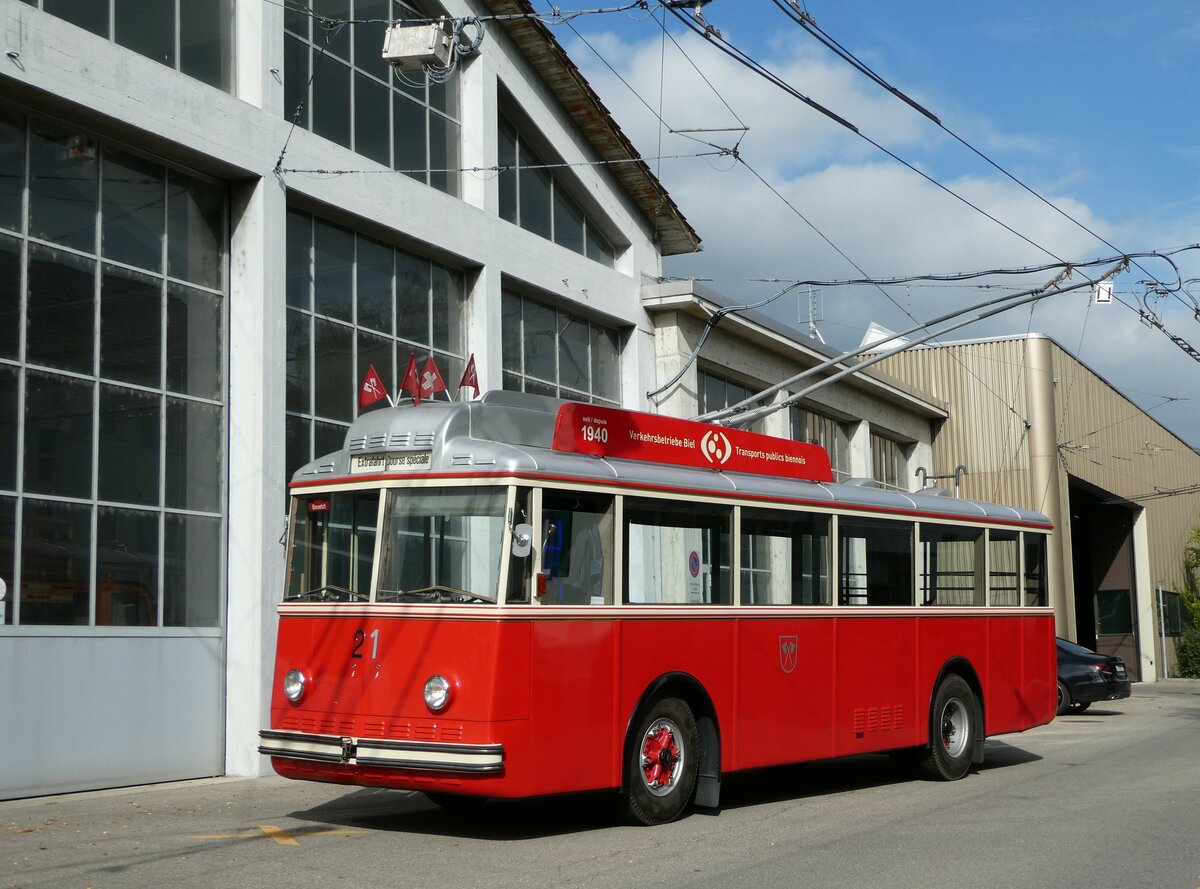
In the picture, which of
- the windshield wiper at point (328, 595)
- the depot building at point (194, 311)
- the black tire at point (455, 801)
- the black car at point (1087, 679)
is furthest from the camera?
the black car at point (1087, 679)

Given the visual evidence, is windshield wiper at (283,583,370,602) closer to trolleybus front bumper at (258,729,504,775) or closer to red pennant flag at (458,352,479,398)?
trolleybus front bumper at (258,729,504,775)

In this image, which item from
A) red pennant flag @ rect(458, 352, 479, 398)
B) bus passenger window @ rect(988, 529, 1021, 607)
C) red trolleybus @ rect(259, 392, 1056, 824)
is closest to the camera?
red trolleybus @ rect(259, 392, 1056, 824)

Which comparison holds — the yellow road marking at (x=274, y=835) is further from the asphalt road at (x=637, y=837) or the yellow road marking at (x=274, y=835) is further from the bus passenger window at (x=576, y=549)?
the bus passenger window at (x=576, y=549)

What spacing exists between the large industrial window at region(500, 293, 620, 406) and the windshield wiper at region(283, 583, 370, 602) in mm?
9847

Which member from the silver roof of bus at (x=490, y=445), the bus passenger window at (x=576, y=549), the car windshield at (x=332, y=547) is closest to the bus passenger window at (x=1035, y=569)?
the silver roof of bus at (x=490, y=445)

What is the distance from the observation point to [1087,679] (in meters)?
26.4

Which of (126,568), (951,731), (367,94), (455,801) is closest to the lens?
(455,801)

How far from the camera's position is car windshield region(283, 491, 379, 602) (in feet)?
34.1

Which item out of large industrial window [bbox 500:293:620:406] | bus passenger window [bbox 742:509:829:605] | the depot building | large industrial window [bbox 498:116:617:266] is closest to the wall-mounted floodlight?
the depot building

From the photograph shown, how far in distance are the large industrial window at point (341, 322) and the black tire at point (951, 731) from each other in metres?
7.46

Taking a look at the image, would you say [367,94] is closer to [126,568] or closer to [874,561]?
[126,568]

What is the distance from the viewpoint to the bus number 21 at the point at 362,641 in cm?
1007

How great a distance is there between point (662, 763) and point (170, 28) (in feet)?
31.2

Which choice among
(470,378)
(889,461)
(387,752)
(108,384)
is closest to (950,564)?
(470,378)
